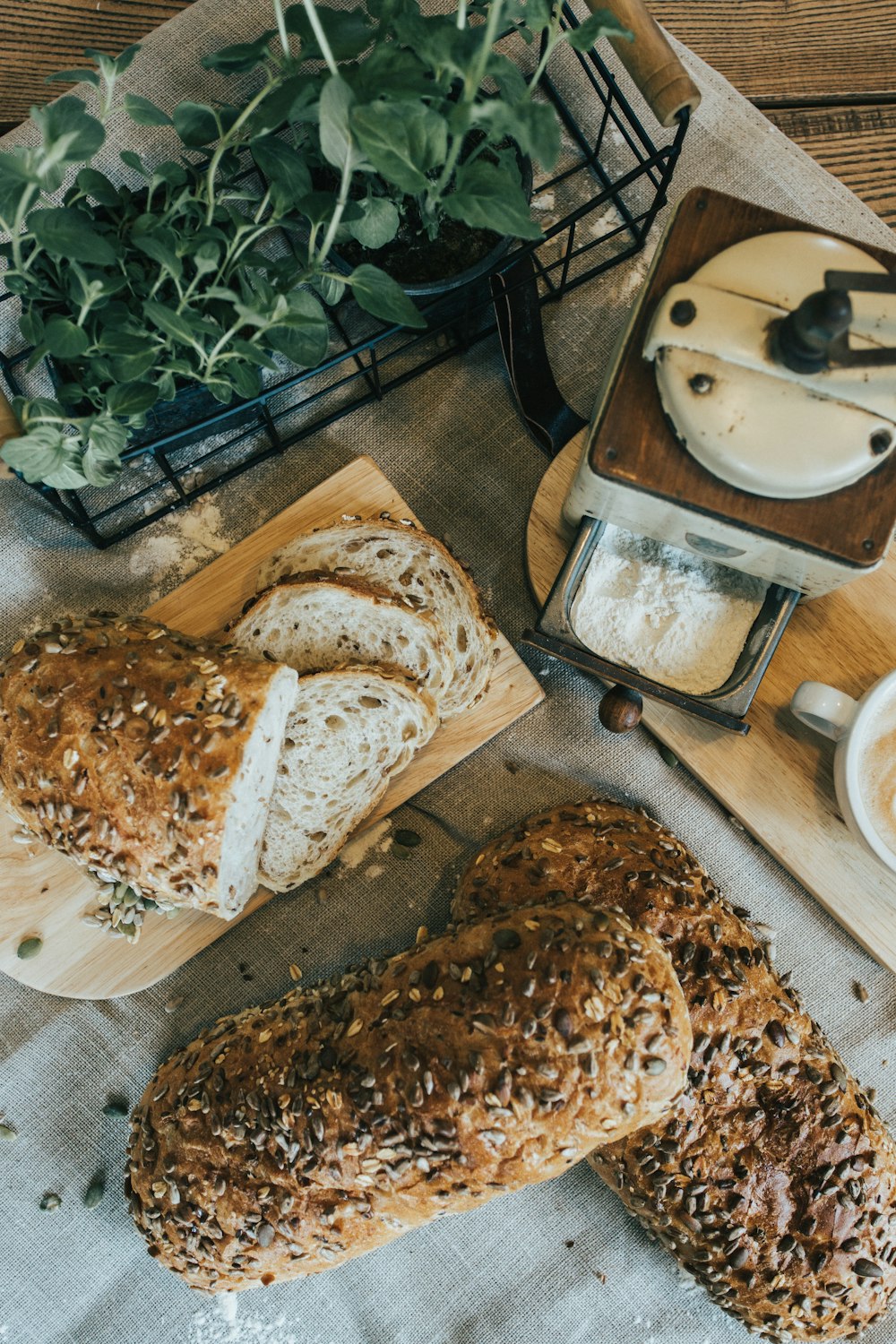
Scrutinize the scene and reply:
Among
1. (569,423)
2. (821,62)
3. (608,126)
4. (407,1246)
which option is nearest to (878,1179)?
(407,1246)

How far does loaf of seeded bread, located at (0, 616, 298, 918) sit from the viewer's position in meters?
1.64

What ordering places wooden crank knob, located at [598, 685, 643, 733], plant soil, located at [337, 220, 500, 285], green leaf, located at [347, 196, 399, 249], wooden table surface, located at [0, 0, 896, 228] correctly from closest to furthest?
green leaf, located at [347, 196, 399, 249] < plant soil, located at [337, 220, 500, 285] < wooden crank knob, located at [598, 685, 643, 733] < wooden table surface, located at [0, 0, 896, 228]

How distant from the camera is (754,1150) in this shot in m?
1.71

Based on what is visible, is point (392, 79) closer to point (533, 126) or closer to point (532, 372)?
point (533, 126)

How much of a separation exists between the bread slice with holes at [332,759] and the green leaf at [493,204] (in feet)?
2.64

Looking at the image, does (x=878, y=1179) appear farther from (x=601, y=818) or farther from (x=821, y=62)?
(x=821, y=62)

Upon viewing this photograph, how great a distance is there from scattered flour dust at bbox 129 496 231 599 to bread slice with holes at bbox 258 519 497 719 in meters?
0.22

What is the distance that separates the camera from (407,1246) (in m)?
2.00

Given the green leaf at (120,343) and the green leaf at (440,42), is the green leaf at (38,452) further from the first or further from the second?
the green leaf at (440,42)

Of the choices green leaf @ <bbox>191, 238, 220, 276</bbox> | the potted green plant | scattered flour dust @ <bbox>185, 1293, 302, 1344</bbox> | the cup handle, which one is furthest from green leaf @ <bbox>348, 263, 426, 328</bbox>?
scattered flour dust @ <bbox>185, 1293, 302, 1344</bbox>

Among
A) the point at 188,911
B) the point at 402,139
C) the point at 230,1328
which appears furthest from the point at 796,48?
the point at 230,1328

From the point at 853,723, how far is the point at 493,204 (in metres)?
1.18

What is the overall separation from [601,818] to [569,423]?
→ 0.86 meters

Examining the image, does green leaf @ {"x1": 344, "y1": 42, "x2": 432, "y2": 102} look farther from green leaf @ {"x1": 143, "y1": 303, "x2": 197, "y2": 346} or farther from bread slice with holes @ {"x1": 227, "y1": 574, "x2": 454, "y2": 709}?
bread slice with holes @ {"x1": 227, "y1": 574, "x2": 454, "y2": 709}
